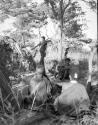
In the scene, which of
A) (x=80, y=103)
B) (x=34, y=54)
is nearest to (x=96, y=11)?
(x=34, y=54)

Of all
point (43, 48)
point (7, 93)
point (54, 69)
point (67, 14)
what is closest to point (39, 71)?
point (43, 48)

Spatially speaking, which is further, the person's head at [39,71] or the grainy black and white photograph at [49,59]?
the person's head at [39,71]

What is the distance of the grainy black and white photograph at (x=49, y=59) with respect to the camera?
3.05ft

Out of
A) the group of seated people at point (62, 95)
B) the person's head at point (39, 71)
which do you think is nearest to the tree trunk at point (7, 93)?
the group of seated people at point (62, 95)

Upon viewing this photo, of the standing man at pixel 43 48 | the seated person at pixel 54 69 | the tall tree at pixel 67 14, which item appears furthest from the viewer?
the tall tree at pixel 67 14

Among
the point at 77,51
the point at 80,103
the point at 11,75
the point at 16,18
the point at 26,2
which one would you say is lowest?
the point at 80,103

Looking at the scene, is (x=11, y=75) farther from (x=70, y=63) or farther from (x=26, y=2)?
(x=26, y=2)

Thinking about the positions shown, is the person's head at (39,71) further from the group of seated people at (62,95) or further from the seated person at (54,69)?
the seated person at (54,69)

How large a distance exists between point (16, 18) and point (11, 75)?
0.80 metres

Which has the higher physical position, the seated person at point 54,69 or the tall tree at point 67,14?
the tall tree at point 67,14

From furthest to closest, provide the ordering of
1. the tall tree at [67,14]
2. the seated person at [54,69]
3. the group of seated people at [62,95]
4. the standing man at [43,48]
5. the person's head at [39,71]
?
1. the tall tree at [67,14]
2. the seated person at [54,69]
3. the standing man at [43,48]
4. the person's head at [39,71]
5. the group of seated people at [62,95]

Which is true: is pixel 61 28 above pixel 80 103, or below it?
above

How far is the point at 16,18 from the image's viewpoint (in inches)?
71.2

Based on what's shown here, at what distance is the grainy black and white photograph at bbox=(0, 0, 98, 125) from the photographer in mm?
930
